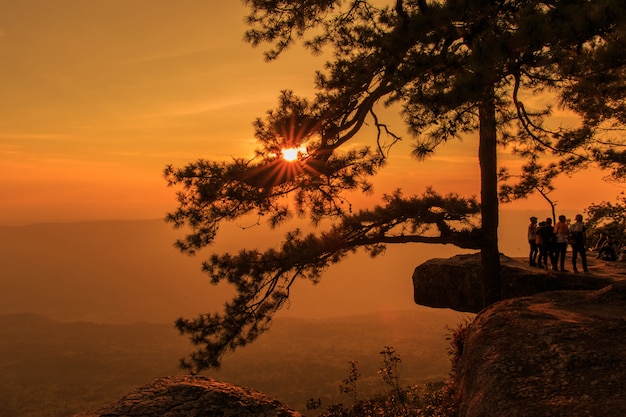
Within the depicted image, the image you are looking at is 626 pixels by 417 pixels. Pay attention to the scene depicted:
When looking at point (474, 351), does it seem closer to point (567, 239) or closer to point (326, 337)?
point (567, 239)

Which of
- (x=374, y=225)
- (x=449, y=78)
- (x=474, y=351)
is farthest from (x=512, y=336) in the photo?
(x=449, y=78)

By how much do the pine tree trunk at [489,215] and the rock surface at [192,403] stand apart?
7.71 m

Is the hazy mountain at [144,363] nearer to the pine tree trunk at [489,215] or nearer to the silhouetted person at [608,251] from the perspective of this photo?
the silhouetted person at [608,251]

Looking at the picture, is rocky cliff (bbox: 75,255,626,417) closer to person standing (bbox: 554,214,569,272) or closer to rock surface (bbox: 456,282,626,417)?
rock surface (bbox: 456,282,626,417)

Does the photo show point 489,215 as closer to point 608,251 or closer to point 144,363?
point 608,251

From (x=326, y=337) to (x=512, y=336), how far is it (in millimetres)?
196983

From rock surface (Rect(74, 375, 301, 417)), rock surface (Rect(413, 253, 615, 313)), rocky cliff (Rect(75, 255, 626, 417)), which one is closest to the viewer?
rock surface (Rect(74, 375, 301, 417))

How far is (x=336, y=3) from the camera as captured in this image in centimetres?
1141

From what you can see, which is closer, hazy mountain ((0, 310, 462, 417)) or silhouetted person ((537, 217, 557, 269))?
silhouetted person ((537, 217, 557, 269))

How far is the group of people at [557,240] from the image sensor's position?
527 inches

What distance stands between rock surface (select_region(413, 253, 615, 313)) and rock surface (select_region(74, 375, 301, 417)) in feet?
32.5

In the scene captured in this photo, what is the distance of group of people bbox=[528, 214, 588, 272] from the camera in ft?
43.9

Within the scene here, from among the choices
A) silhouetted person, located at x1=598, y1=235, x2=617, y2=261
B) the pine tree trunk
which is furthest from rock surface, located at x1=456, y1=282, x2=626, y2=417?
silhouetted person, located at x1=598, y1=235, x2=617, y2=261

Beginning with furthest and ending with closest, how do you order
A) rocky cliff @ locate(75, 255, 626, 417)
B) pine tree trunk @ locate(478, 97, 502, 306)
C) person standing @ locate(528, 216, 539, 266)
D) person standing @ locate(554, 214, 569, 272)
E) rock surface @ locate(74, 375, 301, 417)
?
person standing @ locate(528, 216, 539, 266) < person standing @ locate(554, 214, 569, 272) < pine tree trunk @ locate(478, 97, 502, 306) < rocky cliff @ locate(75, 255, 626, 417) < rock surface @ locate(74, 375, 301, 417)
